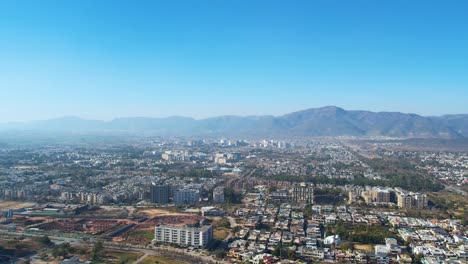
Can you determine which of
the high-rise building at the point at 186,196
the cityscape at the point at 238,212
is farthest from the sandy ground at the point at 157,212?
the high-rise building at the point at 186,196

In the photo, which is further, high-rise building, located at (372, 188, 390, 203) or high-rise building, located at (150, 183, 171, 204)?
high-rise building, located at (372, 188, 390, 203)

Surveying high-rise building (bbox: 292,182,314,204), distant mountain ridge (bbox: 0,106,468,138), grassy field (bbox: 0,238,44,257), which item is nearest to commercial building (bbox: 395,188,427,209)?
high-rise building (bbox: 292,182,314,204)

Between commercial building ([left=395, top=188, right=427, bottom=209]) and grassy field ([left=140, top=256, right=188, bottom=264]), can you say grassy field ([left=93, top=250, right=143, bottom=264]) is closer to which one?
grassy field ([left=140, top=256, right=188, bottom=264])

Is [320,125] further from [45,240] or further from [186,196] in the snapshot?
[45,240]

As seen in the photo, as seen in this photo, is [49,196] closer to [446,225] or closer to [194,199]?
[194,199]

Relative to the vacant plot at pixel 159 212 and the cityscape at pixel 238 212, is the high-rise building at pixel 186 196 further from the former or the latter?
the vacant plot at pixel 159 212

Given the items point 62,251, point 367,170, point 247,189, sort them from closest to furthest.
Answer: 1. point 62,251
2. point 247,189
3. point 367,170

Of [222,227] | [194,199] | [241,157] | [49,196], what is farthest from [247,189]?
[241,157]
